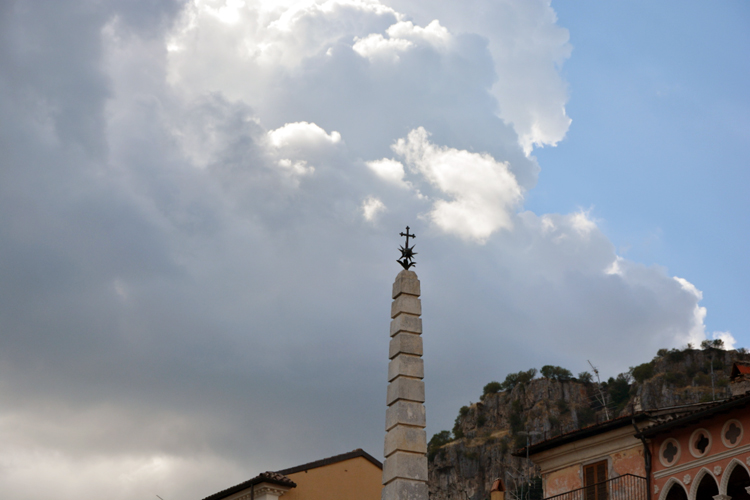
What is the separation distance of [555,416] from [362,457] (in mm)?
103894

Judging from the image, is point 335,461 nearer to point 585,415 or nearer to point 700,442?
point 700,442

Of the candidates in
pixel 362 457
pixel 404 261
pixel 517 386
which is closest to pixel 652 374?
pixel 517 386

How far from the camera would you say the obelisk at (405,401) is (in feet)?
45.2

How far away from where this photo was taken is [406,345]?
14.8 meters

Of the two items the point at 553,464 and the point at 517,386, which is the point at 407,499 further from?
the point at 517,386

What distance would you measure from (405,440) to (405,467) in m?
0.45

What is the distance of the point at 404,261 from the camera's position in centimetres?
1566

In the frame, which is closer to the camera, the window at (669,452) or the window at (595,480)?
the window at (669,452)

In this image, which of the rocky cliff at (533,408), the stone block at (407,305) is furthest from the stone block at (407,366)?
the rocky cliff at (533,408)

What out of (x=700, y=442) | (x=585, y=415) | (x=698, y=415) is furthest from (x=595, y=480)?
(x=585, y=415)

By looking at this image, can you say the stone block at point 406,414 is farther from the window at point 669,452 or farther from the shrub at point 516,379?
the shrub at point 516,379

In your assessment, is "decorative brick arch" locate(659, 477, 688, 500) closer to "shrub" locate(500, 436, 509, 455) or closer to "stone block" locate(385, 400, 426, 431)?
"stone block" locate(385, 400, 426, 431)

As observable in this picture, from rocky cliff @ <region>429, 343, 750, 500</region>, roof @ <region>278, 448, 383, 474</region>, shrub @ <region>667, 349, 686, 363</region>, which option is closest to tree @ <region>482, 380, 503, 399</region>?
rocky cliff @ <region>429, 343, 750, 500</region>

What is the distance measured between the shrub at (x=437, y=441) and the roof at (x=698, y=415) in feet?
376
